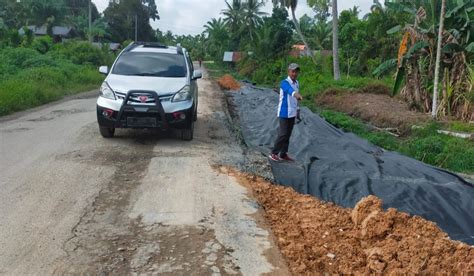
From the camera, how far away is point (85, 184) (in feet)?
22.7

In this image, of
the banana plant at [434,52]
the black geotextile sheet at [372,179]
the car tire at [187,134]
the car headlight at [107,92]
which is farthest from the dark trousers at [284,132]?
the banana plant at [434,52]

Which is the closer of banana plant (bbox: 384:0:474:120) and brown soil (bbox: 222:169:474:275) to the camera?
brown soil (bbox: 222:169:474:275)

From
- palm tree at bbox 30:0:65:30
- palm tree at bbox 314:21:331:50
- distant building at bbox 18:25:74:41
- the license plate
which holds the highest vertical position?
palm tree at bbox 30:0:65:30

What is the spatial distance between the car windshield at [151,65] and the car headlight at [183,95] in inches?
25.0

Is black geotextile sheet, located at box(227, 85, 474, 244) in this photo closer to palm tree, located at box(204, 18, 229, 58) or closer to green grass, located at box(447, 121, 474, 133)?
green grass, located at box(447, 121, 474, 133)

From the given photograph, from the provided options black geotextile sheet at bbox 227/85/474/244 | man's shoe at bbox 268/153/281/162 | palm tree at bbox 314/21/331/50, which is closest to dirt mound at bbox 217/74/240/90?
palm tree at bbox 314/21/331/50

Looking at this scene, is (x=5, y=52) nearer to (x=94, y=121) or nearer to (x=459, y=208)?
(x=94, y=121)

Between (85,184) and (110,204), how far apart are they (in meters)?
1.00

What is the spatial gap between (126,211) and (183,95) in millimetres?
4328

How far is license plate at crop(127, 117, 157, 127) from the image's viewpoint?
30.9 ft

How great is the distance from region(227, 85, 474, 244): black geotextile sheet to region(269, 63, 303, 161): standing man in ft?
1.08

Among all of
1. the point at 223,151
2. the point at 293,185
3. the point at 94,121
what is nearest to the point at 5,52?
the point at 94,121

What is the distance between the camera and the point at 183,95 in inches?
387

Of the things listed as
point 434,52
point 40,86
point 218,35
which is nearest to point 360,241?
point 434,52
